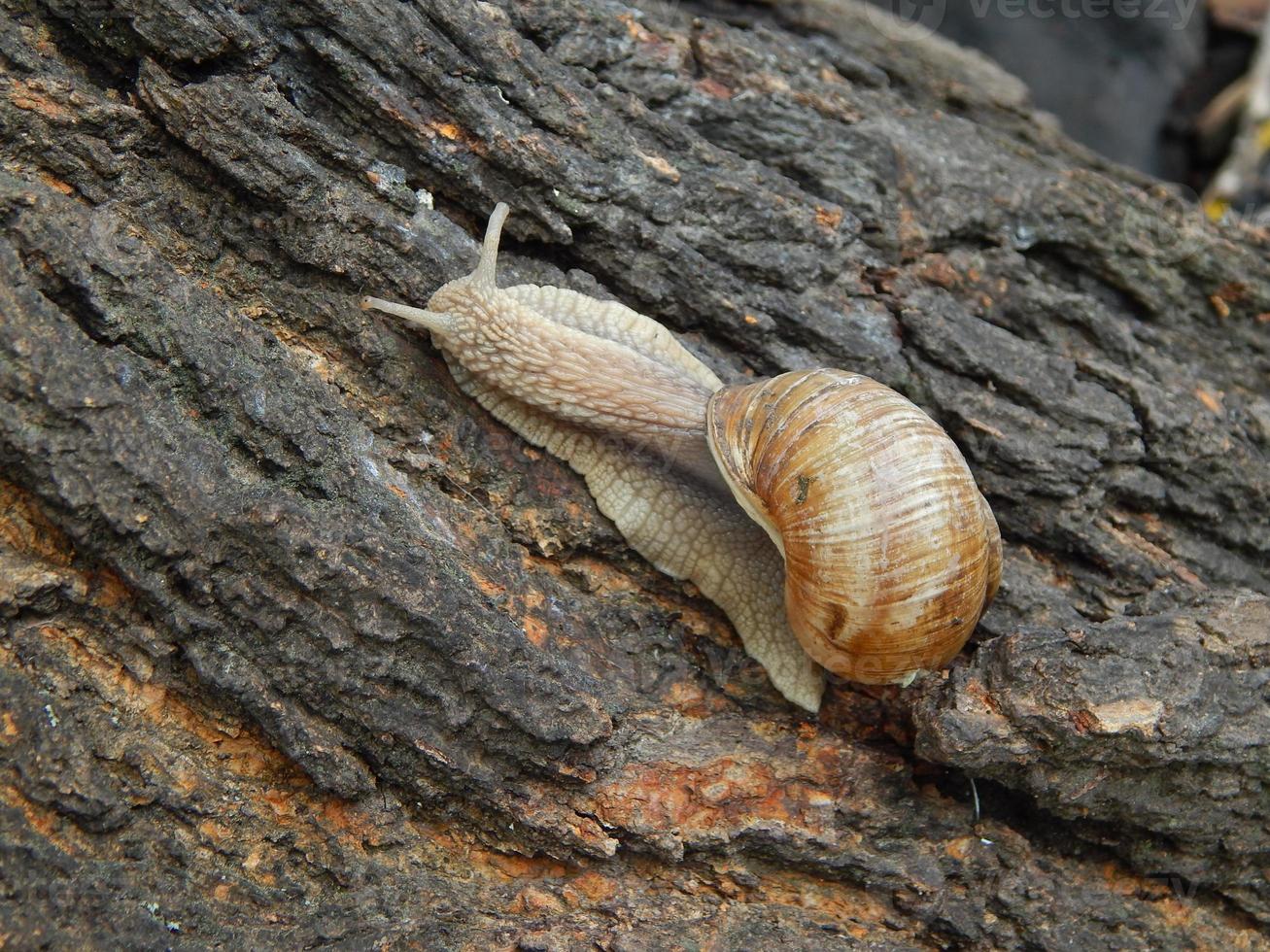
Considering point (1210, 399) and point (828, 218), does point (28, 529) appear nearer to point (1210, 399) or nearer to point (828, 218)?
point (828, 218)

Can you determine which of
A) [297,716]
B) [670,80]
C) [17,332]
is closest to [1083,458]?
A: [670,80]

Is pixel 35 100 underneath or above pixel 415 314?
above

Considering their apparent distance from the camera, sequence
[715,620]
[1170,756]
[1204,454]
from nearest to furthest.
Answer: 1. [1170,756]
2. [715,620]
3. [1204,454]

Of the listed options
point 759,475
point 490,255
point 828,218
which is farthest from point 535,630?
point 828,218

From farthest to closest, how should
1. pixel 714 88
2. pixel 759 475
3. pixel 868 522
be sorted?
pixel 714 88 < pixel 759 475 < pixel 868 522

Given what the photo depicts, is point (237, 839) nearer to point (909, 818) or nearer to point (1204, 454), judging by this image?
point (909, 818)

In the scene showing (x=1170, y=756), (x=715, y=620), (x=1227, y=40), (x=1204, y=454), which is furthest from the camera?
(x=1227, y=40)
